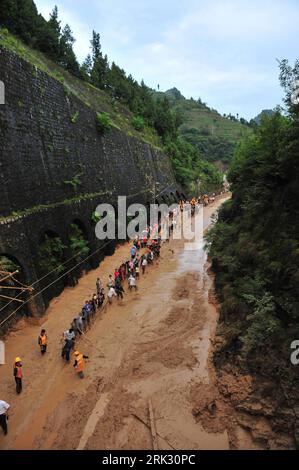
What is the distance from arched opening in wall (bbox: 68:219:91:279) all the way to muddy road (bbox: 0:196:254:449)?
2.02m

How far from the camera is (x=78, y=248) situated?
20547 millimetres

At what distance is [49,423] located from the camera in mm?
9867

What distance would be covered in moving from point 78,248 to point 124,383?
33.4 feet

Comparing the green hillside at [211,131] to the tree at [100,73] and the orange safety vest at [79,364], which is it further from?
the orange safety vest at [79,364]

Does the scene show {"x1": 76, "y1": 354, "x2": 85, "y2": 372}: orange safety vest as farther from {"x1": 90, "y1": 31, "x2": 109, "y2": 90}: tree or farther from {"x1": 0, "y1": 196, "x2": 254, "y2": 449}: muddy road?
{"x1": 90, "y1": 31, "x2": 109, "y2": 90}: tree

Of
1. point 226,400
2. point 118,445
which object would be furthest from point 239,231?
point 118,445

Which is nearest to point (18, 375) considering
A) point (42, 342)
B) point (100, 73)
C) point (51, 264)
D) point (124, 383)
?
point (42, 342)

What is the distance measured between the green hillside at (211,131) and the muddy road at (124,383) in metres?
66.4

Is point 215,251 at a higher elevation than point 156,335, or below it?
higher

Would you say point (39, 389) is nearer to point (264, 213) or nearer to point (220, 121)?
point (264, 213)

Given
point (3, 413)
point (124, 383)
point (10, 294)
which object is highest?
point (10, 294)

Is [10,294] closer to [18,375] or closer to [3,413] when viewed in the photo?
[18,375]

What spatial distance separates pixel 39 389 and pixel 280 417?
22.0 ft

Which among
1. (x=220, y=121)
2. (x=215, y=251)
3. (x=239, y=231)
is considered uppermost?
(x=220, y=121)
